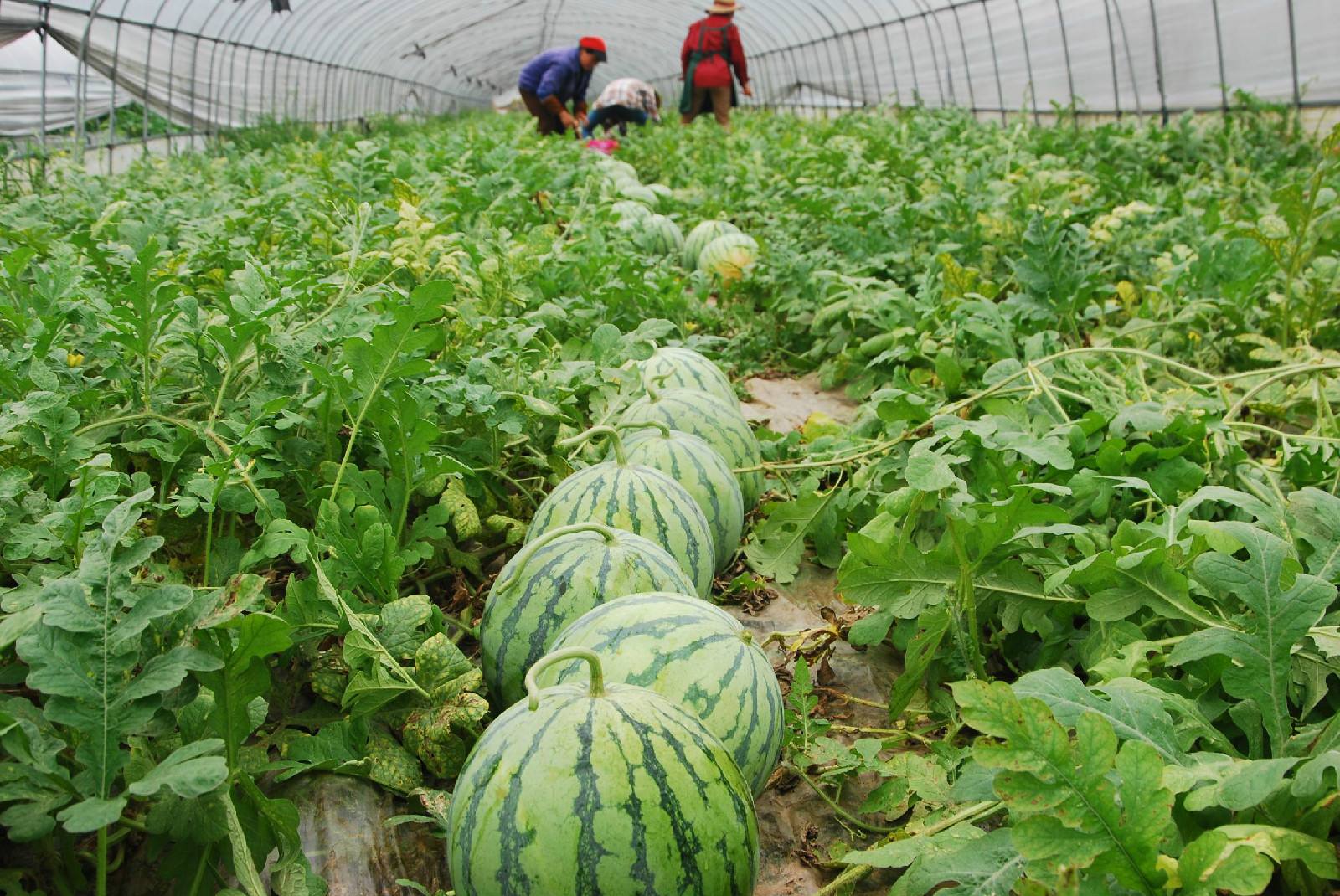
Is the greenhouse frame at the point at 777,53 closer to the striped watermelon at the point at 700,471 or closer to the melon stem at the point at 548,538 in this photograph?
the striped watermelon at the point at 700,471

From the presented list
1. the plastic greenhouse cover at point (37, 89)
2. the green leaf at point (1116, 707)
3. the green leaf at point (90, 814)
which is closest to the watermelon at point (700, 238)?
the green leaf at point (1116, 707)

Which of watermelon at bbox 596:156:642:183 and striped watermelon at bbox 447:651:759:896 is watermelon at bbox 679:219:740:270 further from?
striped watermelon at bbox 447:651:759:896

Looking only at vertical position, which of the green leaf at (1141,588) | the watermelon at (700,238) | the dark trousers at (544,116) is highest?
the dark trousers at (544,116)

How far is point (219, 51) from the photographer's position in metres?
19.3

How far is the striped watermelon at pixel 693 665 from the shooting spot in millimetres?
1825

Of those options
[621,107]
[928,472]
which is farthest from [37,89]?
[928,472]

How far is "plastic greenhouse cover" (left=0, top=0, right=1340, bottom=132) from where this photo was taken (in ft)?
37.8

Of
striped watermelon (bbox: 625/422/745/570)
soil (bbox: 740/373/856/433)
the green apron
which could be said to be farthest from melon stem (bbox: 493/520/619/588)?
the green apron

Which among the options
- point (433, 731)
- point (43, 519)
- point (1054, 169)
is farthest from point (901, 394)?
point (1054, 169)

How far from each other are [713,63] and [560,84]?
258 centimetres

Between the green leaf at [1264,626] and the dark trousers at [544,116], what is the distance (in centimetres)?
1459

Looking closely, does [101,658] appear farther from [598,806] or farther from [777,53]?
[777,53]

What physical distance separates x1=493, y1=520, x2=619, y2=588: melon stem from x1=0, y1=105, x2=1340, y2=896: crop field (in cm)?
1

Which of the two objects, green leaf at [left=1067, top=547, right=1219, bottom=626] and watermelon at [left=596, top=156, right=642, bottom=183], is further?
watermelon at [left=596, top=156, right=642, bottom=183]
